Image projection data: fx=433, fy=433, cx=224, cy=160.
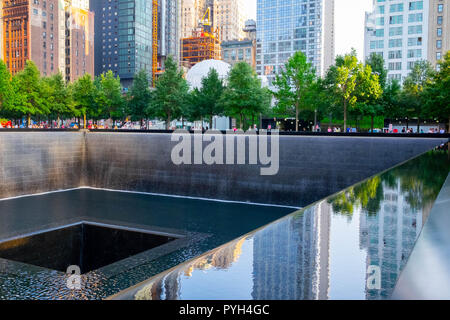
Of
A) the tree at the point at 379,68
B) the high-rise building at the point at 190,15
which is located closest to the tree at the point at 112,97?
the tree at the point at 379,68

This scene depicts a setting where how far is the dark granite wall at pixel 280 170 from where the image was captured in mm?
15703

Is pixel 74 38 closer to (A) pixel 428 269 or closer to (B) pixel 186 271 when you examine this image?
(B) pixel 186 271

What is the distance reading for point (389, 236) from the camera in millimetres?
3285

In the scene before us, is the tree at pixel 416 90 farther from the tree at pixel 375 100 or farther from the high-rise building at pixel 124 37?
the high-rise building at pixel 124 37

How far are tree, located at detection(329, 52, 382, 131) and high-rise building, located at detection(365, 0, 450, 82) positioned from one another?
3345 cm

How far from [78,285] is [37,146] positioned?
1318 cm

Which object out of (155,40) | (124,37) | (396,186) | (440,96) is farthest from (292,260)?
(155,40)

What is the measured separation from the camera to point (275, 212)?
1496cm

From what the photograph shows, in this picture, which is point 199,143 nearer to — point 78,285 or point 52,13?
point 78,285

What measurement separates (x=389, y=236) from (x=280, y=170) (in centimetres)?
1353

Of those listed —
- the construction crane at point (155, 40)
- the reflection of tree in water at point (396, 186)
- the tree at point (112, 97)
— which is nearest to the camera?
the reflection of tree in water at point (396, 186)

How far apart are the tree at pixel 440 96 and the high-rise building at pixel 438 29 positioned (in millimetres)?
38413
